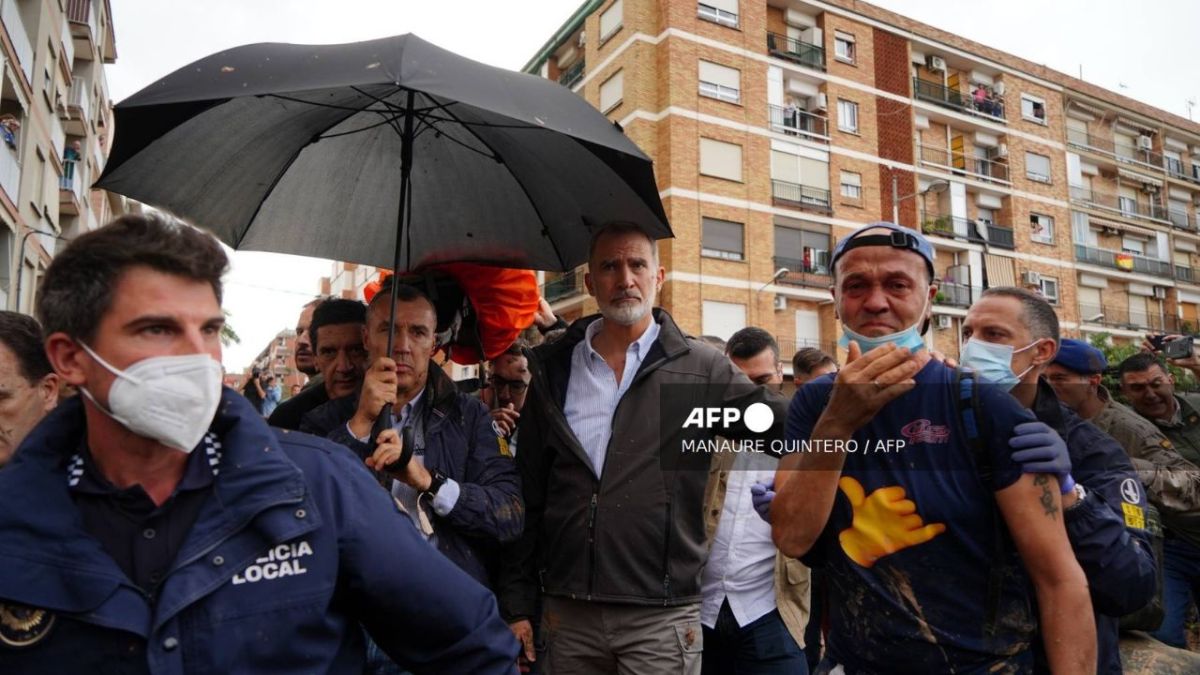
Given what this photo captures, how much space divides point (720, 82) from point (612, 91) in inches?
143

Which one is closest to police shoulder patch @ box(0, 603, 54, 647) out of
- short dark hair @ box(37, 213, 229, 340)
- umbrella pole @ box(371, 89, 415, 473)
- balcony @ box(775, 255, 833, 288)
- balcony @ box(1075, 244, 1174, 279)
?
short dark hair @ box(37, 213, 229, 340)

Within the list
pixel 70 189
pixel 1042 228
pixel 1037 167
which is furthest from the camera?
pixel 1037 167

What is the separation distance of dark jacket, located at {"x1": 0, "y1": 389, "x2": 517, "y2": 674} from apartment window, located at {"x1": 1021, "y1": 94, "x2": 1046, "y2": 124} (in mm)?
39699

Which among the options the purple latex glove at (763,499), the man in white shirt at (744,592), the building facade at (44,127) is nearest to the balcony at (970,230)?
the building facade at (44,127)

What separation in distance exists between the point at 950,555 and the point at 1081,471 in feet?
2.88

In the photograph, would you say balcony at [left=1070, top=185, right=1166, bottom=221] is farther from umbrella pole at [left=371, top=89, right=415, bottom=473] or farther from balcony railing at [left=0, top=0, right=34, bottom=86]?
umbrella pole at [left=371, top=89, right=415, bottom=473]

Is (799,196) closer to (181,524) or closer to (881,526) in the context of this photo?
(881,526)

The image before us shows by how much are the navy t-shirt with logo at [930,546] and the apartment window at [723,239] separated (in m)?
24.6

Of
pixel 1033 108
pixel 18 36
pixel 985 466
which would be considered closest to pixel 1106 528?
pixel 985 466

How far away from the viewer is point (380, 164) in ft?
11.9

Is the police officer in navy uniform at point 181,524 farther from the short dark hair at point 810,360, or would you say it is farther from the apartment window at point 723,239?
the apartment window at point 723,239

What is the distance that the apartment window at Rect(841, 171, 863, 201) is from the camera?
3038 centimetres

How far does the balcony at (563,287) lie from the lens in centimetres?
3010

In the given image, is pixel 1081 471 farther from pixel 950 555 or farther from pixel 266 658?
pixel 266 658
